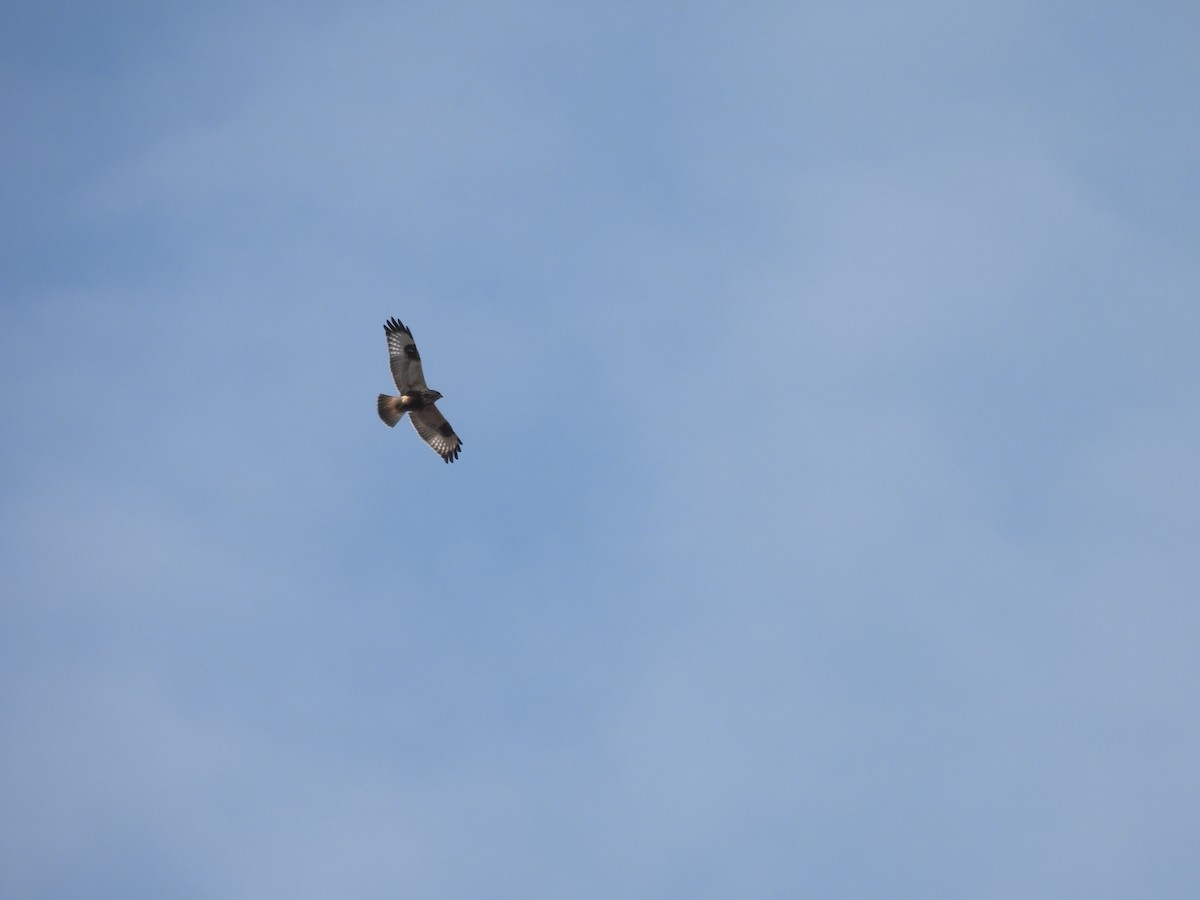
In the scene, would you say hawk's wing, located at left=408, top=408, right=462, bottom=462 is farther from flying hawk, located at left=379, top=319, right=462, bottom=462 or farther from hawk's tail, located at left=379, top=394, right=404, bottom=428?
hawk's tail, located at left=379, top=394, right=404, bottom=428

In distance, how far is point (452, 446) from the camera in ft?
162

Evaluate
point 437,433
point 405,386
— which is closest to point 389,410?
point 405,386

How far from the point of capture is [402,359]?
1889 inches

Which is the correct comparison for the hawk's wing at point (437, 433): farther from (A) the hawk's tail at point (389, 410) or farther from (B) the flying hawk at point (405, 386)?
(A) the hawk's tail at point (389, 410)

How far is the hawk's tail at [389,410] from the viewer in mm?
47406

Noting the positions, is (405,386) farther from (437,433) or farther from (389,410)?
(437,433)

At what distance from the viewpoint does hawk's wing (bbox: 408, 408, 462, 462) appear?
4903 centimetres

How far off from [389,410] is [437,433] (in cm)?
232

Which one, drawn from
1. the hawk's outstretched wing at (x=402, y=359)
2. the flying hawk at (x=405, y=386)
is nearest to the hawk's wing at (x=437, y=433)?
the flying hawk at (x=405, y=386)

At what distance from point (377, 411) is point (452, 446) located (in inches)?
119

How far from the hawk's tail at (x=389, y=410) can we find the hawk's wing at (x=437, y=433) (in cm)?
126

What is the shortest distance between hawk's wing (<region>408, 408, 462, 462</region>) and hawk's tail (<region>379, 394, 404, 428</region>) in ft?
4.12

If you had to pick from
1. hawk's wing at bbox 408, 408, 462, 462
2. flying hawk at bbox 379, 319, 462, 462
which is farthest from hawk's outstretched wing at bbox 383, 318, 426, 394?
hawk's wing at bbox 408, 408, 462, 462

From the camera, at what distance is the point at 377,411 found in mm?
47438
